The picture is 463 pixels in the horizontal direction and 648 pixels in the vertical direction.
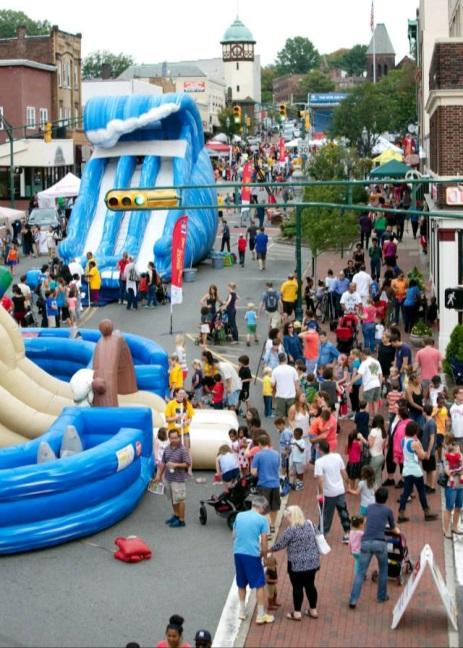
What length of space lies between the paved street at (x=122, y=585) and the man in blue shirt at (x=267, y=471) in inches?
27.7

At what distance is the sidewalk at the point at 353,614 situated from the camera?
13047 millimetres

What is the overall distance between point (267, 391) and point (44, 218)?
26.9 metres

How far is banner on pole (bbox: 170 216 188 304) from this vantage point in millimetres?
29031

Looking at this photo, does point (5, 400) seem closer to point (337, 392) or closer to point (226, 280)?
point (337, 392)

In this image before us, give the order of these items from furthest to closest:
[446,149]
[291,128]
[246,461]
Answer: [291,128]
[446,149]
[246,461]

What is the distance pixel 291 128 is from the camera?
429 feet

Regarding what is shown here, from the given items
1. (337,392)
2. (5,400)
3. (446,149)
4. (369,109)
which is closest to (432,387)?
(337,392)

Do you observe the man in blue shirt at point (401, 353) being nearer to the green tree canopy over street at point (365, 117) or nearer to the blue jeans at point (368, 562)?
the blue jeans at point (368, 562)

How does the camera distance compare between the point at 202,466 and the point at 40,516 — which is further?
the point at 202,466

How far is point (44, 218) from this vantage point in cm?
4734

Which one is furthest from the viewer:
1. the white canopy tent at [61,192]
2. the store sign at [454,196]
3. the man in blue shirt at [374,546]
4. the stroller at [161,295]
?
the white canopy tent at [61,192]

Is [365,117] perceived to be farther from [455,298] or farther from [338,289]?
[455,298]

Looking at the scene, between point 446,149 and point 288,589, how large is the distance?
15963 mm

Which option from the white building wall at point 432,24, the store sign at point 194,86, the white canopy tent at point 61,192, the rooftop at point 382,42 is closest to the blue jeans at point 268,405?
the white building wall at point 432,24
